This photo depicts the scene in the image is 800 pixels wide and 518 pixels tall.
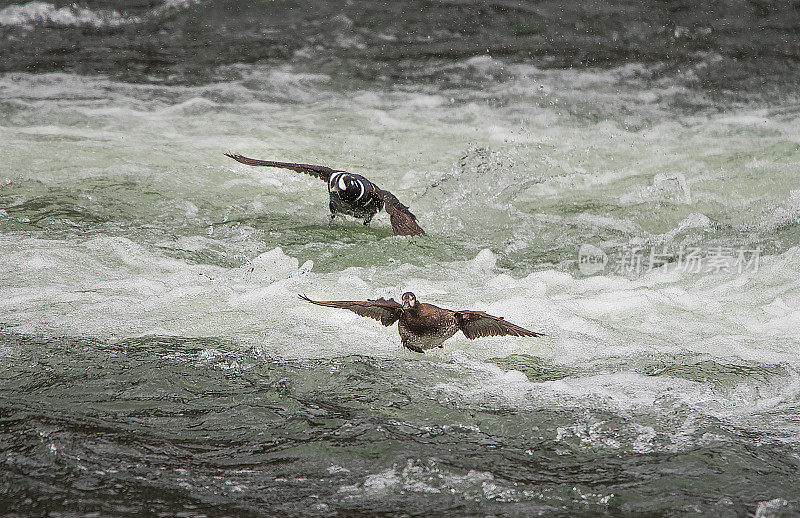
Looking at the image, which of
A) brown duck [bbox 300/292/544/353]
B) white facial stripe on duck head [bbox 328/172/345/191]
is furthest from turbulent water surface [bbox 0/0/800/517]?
white facial stripe on duck head [bbox 328/172/345/191]

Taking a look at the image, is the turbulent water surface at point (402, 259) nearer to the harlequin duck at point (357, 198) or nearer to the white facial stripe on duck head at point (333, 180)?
the harlequin duck at point (357, 198)

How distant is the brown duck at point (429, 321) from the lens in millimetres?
3410

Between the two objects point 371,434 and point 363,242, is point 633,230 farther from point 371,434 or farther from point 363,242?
point 371,434

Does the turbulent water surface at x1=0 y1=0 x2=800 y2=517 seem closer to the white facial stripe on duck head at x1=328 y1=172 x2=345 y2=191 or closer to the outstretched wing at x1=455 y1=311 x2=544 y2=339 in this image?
the outstretched wing at x1=455 y1=311 x2=544 y2=339

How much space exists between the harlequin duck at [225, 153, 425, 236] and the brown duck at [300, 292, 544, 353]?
1.72m

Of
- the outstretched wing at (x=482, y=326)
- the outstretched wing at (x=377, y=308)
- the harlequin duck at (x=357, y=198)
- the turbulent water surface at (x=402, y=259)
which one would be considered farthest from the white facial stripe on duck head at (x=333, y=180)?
the outstretched wing at (x=482, y=326)

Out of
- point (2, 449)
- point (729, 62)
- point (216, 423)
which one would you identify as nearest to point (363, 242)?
point (216, 423)

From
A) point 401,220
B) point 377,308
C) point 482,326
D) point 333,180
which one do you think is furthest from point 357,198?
point 482,326

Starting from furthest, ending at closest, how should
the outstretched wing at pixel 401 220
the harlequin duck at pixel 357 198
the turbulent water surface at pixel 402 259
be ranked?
the harlequin duck at pixel 357 198
the outstretched wing at pixel 401 220
the turbulent water surface at pixel 402 259

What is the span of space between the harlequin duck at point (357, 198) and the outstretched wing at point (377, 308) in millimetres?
1604

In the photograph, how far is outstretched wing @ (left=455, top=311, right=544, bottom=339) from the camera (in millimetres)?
3373

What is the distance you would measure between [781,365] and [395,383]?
67.4 inches

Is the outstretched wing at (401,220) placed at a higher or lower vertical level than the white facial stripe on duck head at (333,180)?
lower

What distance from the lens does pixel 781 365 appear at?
11.8ft
